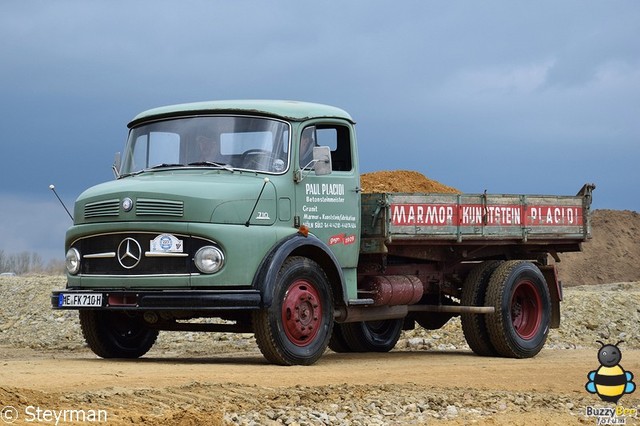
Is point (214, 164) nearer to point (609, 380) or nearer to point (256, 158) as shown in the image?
point (256, 158)

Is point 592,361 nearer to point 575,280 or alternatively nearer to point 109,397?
point 109,397

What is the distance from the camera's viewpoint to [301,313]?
13.5 meters

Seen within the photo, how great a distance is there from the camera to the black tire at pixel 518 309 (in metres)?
16.3

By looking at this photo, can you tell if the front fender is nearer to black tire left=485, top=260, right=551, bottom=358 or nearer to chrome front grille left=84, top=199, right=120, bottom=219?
chrome front grille left=84, top=199, right=120, bottom=219

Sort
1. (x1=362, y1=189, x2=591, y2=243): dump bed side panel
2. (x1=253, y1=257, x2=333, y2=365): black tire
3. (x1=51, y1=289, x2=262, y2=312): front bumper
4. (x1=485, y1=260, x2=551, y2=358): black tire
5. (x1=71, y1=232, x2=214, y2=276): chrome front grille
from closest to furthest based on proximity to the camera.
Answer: (x1=51, y1=289, x2=262, y2=312): front bumper
(x1=71, y1=232, x2=214, y2=276): chrome front grille
(x1=253, y1=257, x2=333, y2=365): black tire
(x1=362, y1=189, x2=591, y2=243): dump bed side panel
(x1=485, y1=260, x2=551, y2=358): black tire

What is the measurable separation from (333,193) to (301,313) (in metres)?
1.69

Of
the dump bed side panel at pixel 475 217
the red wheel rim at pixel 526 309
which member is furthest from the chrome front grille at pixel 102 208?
the red wheel rim at pixel 526 309

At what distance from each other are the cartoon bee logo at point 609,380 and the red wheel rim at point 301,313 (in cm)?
318

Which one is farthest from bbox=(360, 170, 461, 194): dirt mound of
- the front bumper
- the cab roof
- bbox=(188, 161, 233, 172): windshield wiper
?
the front bumper

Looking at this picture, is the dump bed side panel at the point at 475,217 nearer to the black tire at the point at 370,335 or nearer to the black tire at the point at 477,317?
the black tire at the point at 477,317

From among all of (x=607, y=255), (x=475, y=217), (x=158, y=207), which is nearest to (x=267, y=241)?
(x=158, y=207)

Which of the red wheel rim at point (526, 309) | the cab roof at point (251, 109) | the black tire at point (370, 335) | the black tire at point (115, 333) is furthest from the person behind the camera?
the black tire at point (370, 335)

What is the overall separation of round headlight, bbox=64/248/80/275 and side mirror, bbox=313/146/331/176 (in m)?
2.98

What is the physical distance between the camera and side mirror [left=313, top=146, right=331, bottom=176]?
13.8 metres
